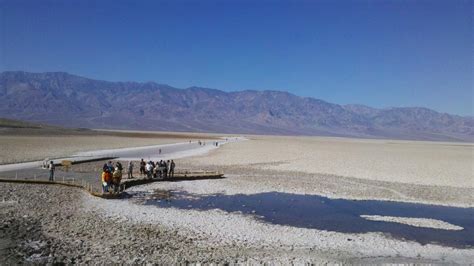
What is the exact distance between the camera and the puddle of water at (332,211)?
1619 centimetres

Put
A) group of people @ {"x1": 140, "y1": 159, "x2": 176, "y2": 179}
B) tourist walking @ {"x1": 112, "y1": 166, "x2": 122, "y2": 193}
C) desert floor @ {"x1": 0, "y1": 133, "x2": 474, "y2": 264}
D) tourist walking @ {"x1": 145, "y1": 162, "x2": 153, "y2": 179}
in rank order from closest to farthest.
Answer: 1. desert floor @ {"x1": 0, "y1": 133, "x2": 474, "y2": 264}
2. tourist walking @ {"x1": 112, "y1": 166, "x2": 122, "y2": 193}
3. tourist walking @ {"x1": 145, "y1": 162, "x2": 153, "y2": 179}
4. group of people @ {"x1": 140, "y1": 159, "x2": 176, "y2": 179}

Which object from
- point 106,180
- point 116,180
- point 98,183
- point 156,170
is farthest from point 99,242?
point 156,170

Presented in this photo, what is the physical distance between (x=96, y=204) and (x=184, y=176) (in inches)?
402

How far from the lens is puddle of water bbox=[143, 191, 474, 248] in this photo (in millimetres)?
16188

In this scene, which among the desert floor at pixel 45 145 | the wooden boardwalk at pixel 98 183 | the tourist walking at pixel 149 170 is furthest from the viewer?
the desert floor at pixel 45 145

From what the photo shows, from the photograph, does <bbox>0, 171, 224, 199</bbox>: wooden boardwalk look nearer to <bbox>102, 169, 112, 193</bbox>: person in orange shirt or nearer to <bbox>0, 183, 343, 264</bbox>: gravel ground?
<bbox>102, 169, 112, 193</bbox>: person in orange shirt

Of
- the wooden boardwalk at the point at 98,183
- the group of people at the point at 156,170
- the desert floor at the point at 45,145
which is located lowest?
the desert floor at the point at 45,145

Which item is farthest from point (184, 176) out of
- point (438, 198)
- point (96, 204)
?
point (438, 198)

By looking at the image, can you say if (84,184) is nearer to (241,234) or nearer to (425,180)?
(241,234)

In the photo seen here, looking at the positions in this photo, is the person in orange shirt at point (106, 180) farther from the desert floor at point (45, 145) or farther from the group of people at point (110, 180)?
the desert floor at point (45, 145)

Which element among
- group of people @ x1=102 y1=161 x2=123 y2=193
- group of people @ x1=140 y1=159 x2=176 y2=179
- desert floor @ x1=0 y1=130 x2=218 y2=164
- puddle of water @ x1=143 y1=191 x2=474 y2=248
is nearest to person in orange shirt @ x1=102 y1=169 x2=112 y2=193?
group of people @ x1=102 y1=161 x2=123 y2=193

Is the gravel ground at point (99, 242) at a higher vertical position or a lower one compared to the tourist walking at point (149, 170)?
lower

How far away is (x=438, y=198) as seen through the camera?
24469mm

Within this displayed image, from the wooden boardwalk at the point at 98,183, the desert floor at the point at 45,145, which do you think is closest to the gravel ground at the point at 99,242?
the wooden boardwalk at the point at 98,183
